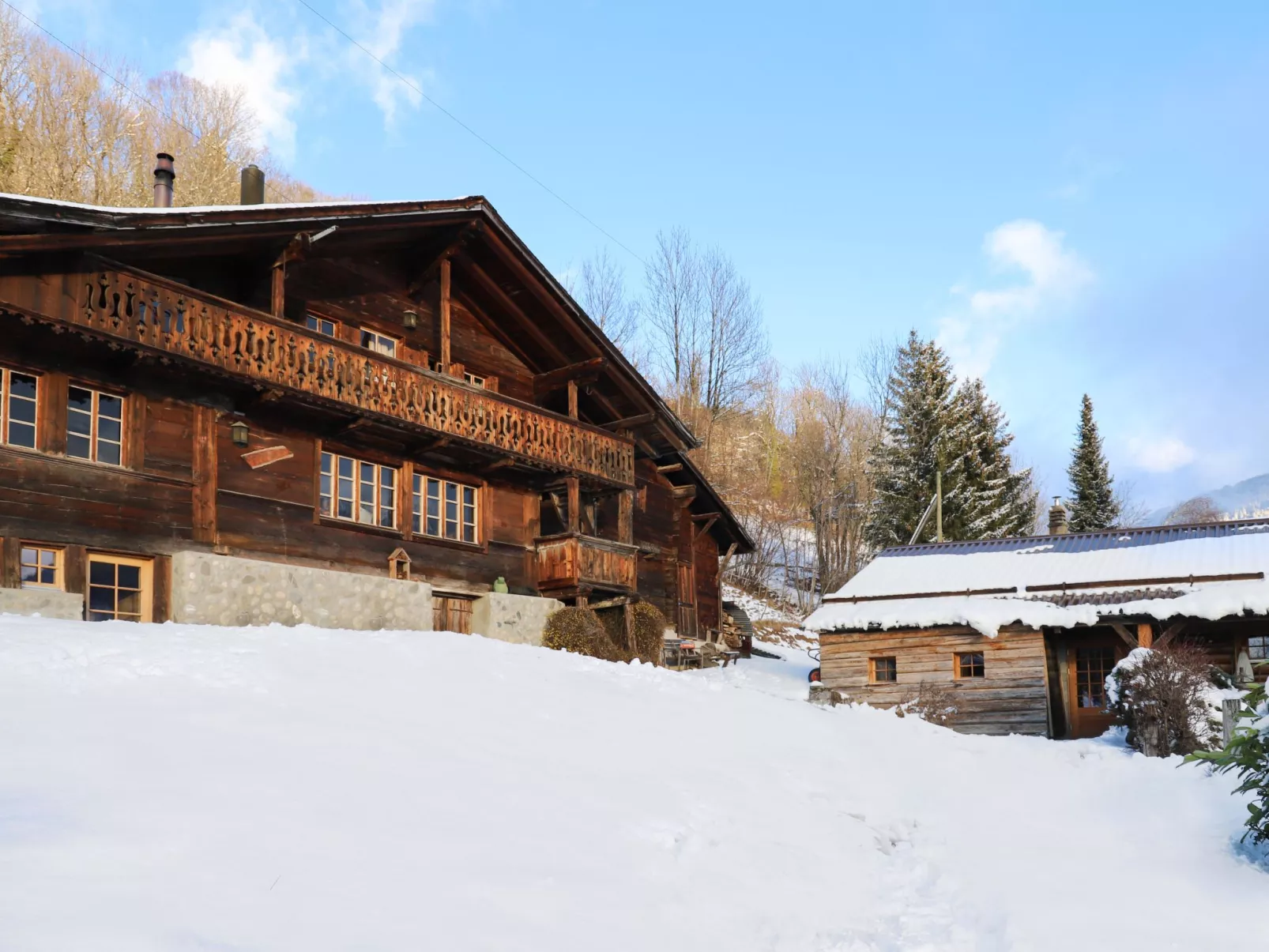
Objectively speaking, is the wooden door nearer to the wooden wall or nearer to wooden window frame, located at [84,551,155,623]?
the wooden wall

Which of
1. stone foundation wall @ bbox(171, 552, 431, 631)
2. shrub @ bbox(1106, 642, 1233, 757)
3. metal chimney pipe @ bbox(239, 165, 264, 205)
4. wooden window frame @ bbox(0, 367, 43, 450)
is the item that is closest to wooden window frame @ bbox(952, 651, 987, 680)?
shrub @ bbox(1106, 642, 1233, 757)

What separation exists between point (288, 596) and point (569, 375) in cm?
845

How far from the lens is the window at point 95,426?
16156mm

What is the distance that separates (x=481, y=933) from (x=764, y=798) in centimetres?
535

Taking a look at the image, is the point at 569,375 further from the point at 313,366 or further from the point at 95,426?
the point at 95,426

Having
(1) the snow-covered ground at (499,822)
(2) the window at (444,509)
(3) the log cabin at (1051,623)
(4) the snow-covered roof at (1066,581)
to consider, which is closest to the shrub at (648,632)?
(4) the snow-covered roof at (1066,581)

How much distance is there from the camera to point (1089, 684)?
24.6 meters

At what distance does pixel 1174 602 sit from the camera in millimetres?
22531

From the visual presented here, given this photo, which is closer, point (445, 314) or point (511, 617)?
point (445, 314)

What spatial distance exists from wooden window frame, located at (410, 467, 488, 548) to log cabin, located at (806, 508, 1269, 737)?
8.54 meters

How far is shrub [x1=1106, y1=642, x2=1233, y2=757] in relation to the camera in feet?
59.2

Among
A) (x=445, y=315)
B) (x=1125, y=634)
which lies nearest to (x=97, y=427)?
(x=445, y=315)

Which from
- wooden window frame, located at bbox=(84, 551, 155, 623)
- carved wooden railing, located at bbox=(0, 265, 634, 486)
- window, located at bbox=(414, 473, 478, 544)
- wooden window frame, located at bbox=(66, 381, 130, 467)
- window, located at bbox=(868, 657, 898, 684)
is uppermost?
carved wooden railing, located at bbox=(0, 265, 634, 486)

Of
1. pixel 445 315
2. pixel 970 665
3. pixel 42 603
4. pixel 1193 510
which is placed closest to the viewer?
pixel 42 603
